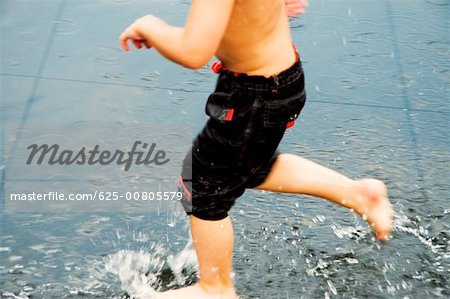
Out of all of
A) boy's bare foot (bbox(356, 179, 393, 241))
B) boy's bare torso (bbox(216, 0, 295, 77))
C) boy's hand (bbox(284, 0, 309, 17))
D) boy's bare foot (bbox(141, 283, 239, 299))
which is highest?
boy's bare torso (bbox(216, 0, 295, 77))

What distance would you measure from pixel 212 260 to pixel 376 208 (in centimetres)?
63

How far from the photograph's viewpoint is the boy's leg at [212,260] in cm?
283

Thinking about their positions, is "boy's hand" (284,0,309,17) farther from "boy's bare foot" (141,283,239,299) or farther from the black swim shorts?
"boy's bare foot" (141,283,239,299)

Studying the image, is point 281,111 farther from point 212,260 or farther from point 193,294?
point 193,294

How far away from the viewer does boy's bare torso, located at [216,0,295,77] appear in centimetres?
258

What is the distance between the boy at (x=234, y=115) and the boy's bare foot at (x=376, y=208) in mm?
255

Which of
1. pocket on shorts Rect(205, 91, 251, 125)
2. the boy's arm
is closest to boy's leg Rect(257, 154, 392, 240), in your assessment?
pocket on shorts Rect(205, 91, 251, 125)

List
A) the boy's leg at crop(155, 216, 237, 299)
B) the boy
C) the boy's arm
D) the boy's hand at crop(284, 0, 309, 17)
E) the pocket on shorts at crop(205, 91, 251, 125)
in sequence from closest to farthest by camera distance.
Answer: the boy's arm
the boy
the pocket on shorts at crop(205, 91, 251, 125)
the boy's leg at crop(155, 216, 237, 299)
the boy's hand at crop(284, 0, 309, 17)

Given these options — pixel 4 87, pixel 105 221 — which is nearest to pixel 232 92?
pixel 105 221

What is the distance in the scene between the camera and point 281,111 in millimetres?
2723

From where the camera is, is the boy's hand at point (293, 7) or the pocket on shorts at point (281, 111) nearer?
the pocket on shorts at point (281, 111)

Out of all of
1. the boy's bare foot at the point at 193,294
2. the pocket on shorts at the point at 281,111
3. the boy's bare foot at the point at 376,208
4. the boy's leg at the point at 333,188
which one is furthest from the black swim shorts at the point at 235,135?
the boy's bare foot at the point at 376,208

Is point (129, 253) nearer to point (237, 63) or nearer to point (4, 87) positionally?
point (237, 63)

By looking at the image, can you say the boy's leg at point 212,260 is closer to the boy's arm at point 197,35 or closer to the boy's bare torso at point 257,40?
the boy's bare torso at point 257,40
